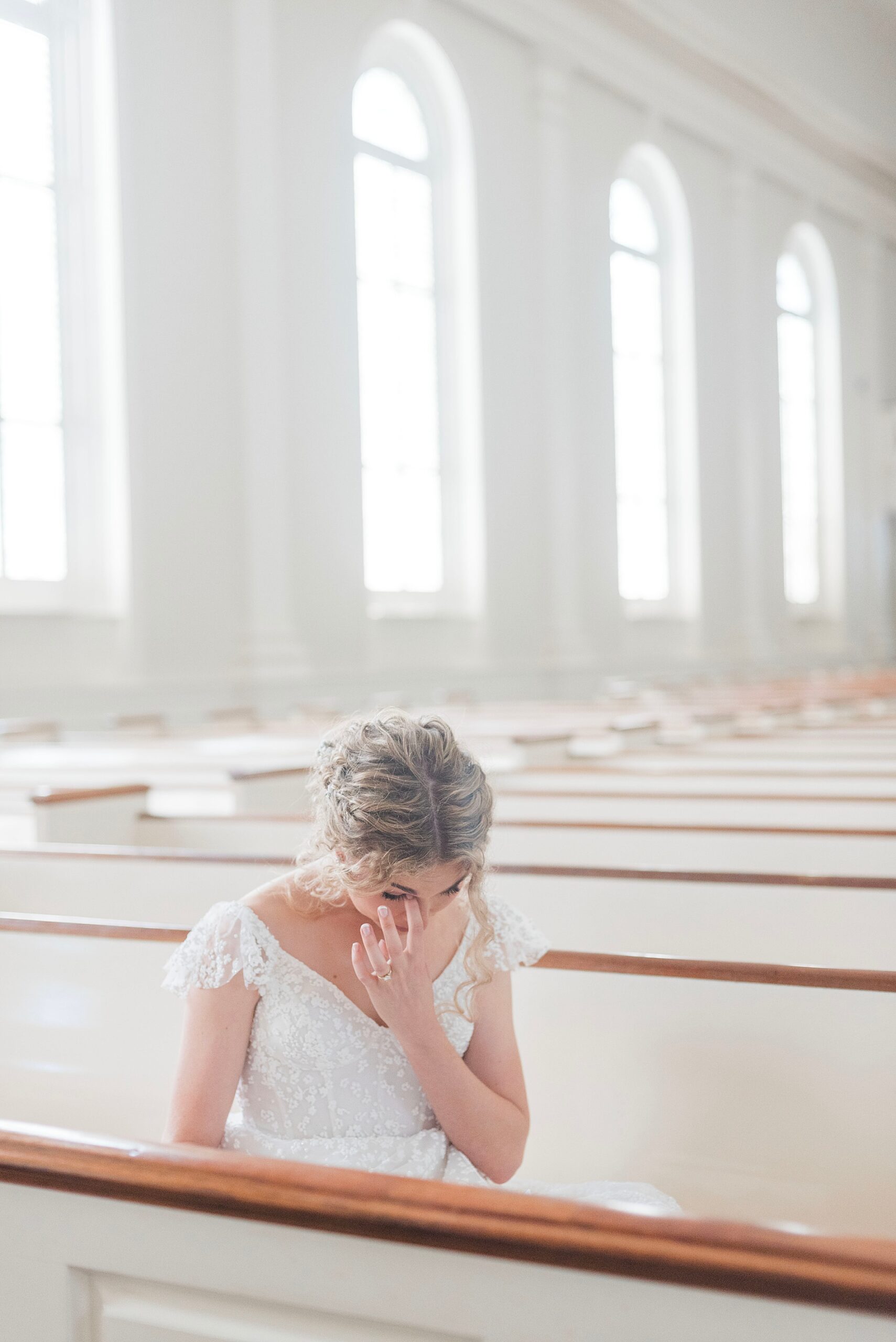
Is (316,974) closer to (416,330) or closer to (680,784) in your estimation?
(680,784)

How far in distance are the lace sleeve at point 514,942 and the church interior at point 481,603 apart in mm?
18

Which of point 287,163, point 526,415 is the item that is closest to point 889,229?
point 526,415

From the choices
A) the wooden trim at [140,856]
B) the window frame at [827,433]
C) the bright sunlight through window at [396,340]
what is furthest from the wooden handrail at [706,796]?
the window frame at [827,433]

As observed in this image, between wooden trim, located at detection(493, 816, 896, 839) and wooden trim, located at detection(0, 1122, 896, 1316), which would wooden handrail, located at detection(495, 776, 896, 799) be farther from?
wooden trim, located at detection(0, 1122, 896, 1316)

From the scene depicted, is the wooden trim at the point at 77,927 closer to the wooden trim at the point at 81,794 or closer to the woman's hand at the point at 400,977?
the woman's hand at the point at 400,977

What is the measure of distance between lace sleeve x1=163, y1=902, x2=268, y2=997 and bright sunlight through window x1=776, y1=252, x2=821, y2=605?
1424cm

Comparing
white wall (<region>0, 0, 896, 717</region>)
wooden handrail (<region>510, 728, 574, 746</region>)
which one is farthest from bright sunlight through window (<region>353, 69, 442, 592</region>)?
wooden handrail (<region>510, 728, 574, 746</region>)

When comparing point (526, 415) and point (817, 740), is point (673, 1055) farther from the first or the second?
point (526, 415)

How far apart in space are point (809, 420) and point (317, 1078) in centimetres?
1559

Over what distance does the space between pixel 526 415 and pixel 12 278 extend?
471cm

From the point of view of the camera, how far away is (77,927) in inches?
85.1

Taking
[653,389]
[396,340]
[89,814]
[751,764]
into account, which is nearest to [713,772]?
[751,764]

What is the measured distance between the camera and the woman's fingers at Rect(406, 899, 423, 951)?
4.88 ft

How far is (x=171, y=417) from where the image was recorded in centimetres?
839
